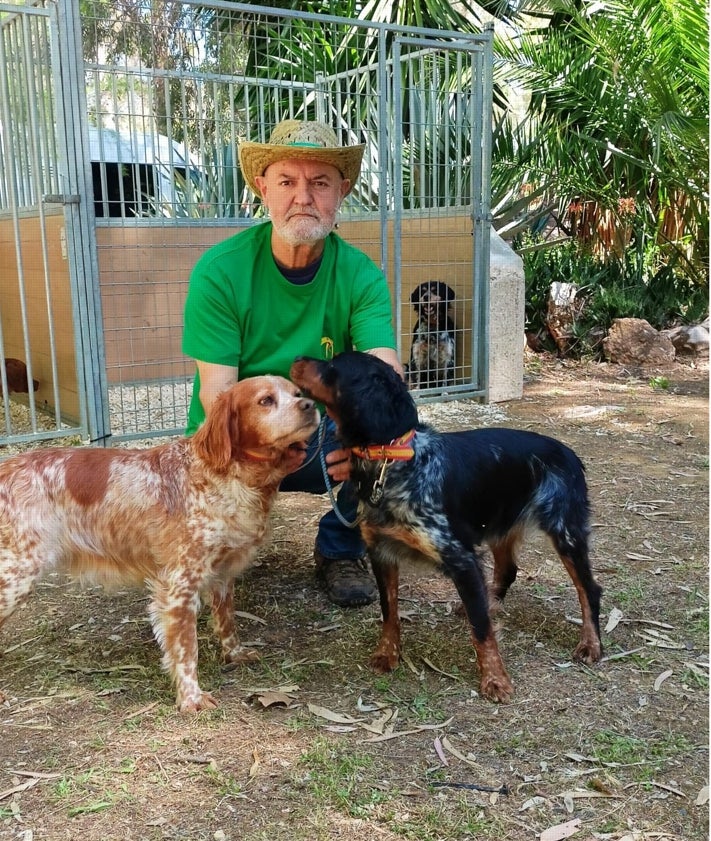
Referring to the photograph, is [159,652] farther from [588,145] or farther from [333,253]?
[588,145]

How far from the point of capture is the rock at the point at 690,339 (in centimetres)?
941

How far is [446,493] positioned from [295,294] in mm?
1135

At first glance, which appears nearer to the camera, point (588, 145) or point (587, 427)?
point (587, 427)

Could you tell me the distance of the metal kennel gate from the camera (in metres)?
5.64

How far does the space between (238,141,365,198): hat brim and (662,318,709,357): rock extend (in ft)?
23.2

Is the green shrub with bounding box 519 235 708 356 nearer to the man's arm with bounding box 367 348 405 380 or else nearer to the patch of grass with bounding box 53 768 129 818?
the man's arm with bounding box 367 348 405 380

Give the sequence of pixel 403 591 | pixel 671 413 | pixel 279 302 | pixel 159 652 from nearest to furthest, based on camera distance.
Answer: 1. pixel 159 652
2. pixel 279 302
3. pixel 403 591
4. pixel 671 413

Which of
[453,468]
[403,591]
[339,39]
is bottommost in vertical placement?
[403,591]

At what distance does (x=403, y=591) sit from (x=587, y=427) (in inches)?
134

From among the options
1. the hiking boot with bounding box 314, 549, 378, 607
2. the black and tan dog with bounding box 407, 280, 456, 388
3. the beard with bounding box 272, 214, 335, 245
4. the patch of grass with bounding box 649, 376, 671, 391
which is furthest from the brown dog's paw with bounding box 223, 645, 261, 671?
the patch of grass with bounding box 649, 376, 671, 391

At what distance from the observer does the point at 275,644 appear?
322 cm

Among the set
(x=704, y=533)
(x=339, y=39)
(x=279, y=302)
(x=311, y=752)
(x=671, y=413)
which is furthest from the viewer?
(x=339, y=39)

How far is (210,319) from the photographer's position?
10.7ft

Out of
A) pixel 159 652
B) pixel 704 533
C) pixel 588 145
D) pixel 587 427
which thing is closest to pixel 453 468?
pixel 159 652
